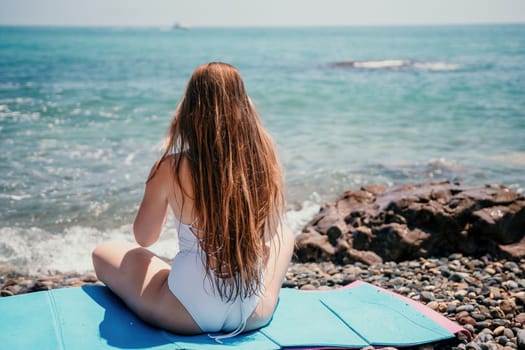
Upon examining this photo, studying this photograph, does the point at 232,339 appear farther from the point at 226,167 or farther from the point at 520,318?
the point at 520,318

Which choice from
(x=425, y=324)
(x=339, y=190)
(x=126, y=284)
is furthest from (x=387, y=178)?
(x=126, y=284)

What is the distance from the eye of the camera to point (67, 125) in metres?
12.9

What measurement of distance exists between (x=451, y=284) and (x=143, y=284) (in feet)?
8.47

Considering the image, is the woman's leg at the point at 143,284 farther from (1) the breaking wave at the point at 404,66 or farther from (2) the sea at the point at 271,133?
(1) the breaking wave at the point at 404,66

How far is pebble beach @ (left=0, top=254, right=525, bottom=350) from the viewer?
11.4 feet

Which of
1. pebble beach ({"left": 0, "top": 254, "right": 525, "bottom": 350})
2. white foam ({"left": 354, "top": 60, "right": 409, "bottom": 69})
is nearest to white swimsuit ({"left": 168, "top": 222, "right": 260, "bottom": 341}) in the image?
pebble beach ({"left": 0, "top": 254, "right": 525, "bottom": 350})

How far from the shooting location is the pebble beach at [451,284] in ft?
11.4

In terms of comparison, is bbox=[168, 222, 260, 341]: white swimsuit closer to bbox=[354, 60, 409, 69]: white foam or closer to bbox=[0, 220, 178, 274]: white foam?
bbox=[0, 220, 178, 274]: white foam

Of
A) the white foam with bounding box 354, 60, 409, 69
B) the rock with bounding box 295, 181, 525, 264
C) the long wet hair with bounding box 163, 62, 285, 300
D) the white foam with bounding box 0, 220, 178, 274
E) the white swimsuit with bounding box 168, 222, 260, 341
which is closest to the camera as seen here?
the long wet hair with bounding box 163, 62, 285, 300

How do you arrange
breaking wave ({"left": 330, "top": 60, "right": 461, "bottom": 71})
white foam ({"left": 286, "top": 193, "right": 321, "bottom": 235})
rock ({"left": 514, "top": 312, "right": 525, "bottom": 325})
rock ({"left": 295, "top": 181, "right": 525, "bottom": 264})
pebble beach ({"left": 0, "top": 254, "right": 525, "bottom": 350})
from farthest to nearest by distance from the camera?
1. breaking wave ({"left": 330, "top": 60, "right": 461, "bottom": 71})
2. white foam ({"left": 286, "top": 193, "right": 321, "bottom": 235})
3. rock ({"left": 295, "top": 181, "right": 525, "bottom": 264})
4. rock ({"left": 514, "top": 312, "right": 525, "bottom": 325})
5. pebble beach ({"left": 0, "top": 254, "right": 525, "bottom": 350})


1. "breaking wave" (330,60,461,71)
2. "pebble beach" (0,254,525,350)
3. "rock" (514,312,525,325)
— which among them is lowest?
"pebble beach" (0,254,525,350)

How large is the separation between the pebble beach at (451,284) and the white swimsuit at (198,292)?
3.81ft

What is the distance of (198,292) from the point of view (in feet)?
9.56

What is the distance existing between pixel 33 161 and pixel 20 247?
379cm
